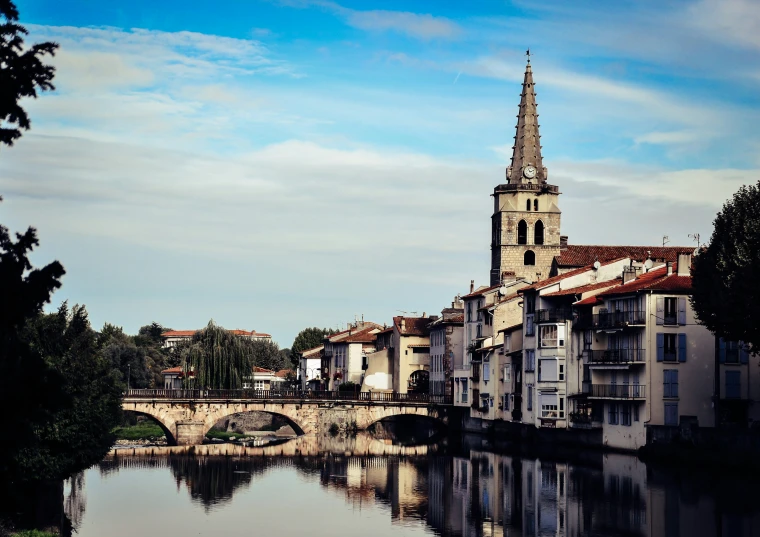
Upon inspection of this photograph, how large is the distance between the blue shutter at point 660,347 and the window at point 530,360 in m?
14.5

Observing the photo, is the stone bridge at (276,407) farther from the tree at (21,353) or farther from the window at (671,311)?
the tree at (21,353)

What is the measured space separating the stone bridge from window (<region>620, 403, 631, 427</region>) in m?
32.4

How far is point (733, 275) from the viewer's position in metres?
65.8

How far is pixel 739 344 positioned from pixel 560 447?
58.0 feet

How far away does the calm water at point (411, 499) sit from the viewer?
171ft

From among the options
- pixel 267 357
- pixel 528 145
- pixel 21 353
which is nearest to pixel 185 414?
pixel 528 145

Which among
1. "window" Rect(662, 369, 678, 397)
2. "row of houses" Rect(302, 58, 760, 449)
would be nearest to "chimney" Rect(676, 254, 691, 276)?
"row of houses" Rect(302, 58, 760, 449)

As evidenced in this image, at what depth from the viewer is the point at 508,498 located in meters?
61.5

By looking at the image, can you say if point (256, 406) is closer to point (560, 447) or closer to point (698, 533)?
point (560, 447)

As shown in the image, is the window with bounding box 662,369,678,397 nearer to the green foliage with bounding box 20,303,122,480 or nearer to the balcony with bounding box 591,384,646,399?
the balcony with bounding box 591,384,646,399

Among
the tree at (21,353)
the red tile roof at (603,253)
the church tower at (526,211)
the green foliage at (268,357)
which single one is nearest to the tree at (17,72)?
the tree at (21,353)

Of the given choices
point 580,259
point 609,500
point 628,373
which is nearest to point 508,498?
point 609,500

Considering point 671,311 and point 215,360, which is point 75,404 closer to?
point 671,311

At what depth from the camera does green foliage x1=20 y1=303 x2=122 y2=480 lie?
46.6m
